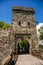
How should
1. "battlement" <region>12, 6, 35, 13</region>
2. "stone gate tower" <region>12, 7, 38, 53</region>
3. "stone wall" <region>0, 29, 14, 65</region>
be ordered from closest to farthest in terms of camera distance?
"stone wall" <region>0, 29, 14, 65</region> < "stone gate tower" <region>12, 7, 38, 53</region> < "battlement" <region>12, 6, 35, 13</region>

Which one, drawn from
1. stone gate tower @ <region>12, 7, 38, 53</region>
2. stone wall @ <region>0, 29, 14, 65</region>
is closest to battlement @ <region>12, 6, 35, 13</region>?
stone gate tower @ <region>12, 7, 38, 53</region>

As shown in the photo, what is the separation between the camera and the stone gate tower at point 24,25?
20359 millimetres

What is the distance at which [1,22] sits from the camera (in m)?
37.7

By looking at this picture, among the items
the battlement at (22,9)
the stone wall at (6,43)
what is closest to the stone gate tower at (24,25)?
the battlement at (22,9)

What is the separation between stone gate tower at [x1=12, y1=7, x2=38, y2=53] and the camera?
20.4 m

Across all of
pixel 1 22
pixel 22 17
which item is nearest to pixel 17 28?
pixel 22 17

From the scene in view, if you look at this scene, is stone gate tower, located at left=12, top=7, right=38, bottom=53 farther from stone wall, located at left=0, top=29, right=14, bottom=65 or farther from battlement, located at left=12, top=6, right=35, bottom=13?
stone wall, located at left=0, top=29, right=14, bottom=65

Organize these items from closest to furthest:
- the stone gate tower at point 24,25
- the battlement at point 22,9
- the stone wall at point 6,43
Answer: the stone wall at point 6,43, the stone gate tower at point 24,25, the battlement at point 22,9

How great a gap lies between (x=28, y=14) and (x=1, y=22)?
1750 centimetres

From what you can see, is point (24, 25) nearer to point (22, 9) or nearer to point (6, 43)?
point (22, 9)

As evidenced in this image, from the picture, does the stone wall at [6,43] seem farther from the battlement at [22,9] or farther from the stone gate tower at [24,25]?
the battlement at [22,9]

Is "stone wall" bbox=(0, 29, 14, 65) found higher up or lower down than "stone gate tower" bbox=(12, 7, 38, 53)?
lower down

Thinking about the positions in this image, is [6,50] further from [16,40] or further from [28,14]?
[28,14]

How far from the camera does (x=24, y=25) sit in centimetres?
2117
